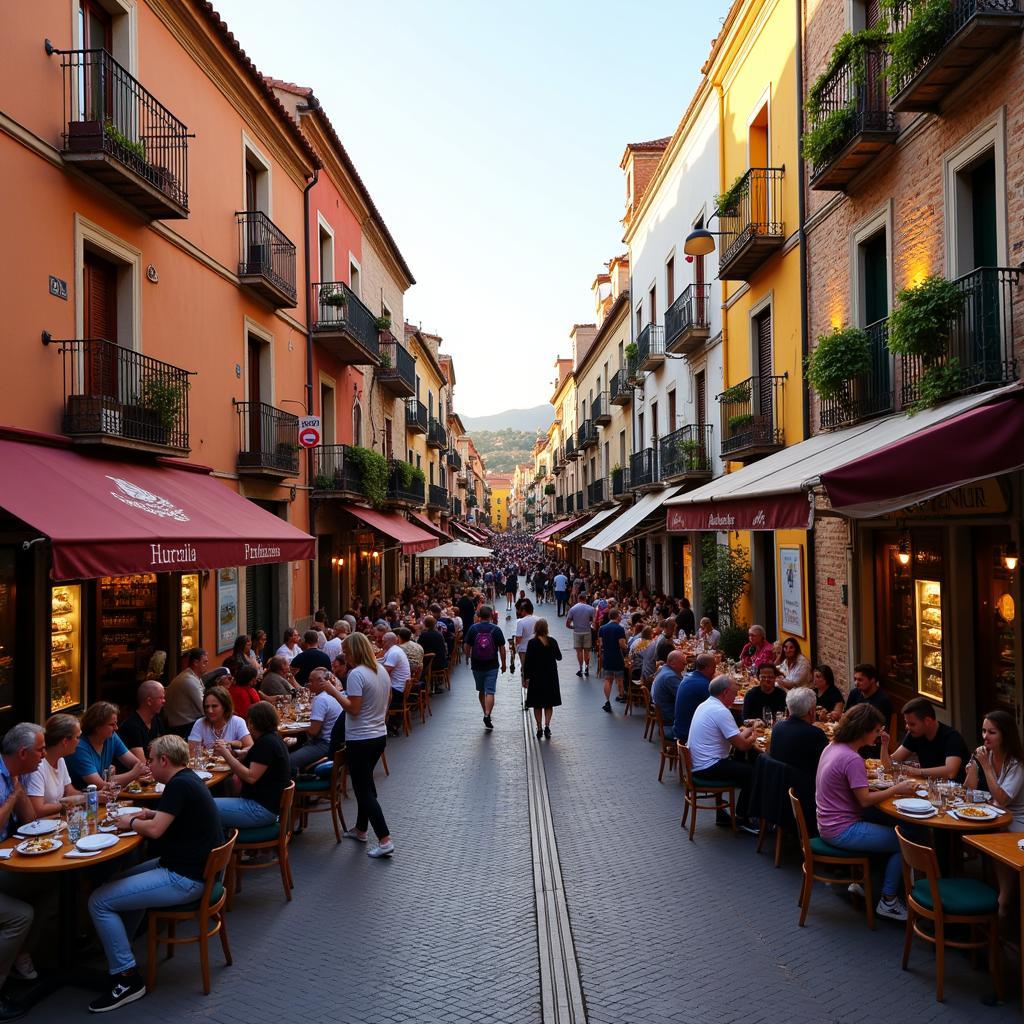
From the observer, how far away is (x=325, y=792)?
8.09m

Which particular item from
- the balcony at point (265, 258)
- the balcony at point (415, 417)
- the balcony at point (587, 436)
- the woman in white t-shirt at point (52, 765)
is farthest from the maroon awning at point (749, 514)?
the balcony at point (587, 436)

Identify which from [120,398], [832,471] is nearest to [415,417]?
[120,398]

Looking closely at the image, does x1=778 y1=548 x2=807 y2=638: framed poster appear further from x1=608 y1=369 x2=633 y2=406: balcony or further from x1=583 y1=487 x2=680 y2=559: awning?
x1=608 y1=369 x2=633 y2=406: balcony

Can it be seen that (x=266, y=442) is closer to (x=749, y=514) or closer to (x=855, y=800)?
(x=749, y=514)

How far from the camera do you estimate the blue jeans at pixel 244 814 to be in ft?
21.4

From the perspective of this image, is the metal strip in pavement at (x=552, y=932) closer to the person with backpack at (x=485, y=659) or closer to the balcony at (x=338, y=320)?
the person with backpack at (x=485, y=659)

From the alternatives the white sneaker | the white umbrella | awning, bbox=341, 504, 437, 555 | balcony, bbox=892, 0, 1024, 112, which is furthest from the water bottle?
the white umbrella

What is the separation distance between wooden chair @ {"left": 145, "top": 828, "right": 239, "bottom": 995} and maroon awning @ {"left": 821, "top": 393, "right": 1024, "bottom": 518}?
519 cm

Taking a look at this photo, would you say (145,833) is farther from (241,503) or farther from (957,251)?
(957,251)

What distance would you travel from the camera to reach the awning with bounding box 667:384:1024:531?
19.1 ft

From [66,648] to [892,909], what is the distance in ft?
28.1

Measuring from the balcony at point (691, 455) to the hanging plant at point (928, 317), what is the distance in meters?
10.2

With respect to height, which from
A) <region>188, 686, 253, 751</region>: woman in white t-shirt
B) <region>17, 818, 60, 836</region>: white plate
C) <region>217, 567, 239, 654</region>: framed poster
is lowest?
<region>17, 818, 60, 836</region>: white plate

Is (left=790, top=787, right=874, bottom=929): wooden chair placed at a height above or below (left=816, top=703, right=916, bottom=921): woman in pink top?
below
